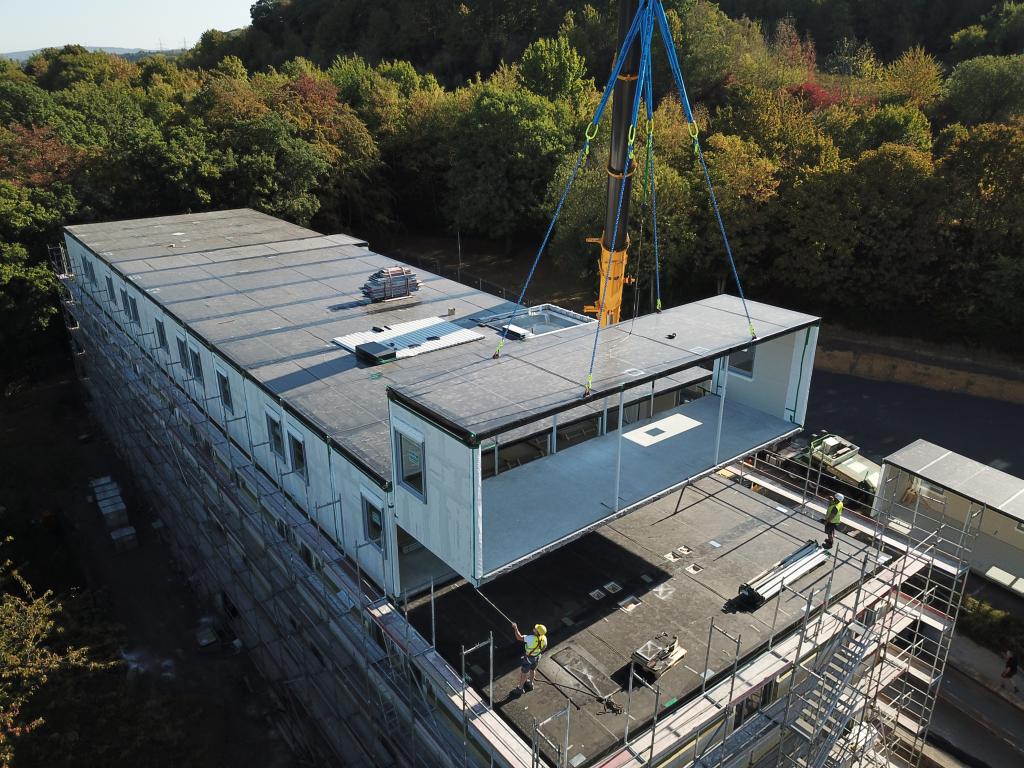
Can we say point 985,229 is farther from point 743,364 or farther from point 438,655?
point 438,655

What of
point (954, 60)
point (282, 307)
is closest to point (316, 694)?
point (282, 307)

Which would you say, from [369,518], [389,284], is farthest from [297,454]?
[389,284]

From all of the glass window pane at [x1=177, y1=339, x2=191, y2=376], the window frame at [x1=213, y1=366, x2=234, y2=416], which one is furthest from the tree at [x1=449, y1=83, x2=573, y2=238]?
the window frame at [x1=213, y1=366, x2=234, y2=416]

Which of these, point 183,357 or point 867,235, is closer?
point 183,357

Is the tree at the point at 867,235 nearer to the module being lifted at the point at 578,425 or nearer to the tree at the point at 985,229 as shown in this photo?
the tree at the point at 985,229

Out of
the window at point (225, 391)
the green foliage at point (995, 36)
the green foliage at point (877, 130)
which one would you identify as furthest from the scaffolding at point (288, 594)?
the green foliage at point (995, 36)

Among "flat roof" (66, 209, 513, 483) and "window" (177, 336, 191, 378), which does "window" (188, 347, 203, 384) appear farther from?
"flat roof" (66, 209, 513, 483)
